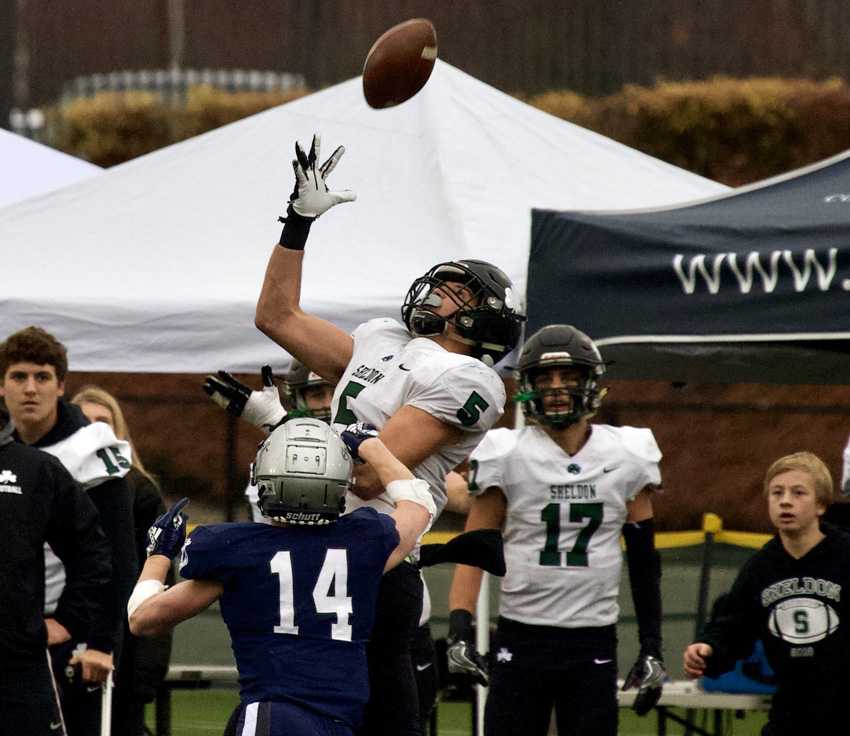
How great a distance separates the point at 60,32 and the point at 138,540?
13.3 metres

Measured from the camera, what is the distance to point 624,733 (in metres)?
8.63

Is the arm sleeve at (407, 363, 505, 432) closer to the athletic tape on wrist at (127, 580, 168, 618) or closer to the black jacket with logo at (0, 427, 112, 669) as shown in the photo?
the athletic tape on wrist at (127, 580, 168, 618)

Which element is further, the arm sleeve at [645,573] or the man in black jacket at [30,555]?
the arm sleeve at [645,573]

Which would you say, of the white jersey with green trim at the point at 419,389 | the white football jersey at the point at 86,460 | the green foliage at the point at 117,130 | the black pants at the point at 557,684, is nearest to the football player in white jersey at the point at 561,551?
the black pants at the point at 557,684

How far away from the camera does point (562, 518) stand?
17.6 ft

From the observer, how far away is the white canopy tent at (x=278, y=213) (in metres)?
6.41

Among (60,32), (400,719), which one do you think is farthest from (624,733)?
(60,32)

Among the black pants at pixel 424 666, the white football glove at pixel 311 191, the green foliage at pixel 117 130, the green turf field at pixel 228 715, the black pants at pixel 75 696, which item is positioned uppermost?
the green foliage at pixel 117 130

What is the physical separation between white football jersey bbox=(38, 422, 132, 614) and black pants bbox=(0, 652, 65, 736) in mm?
631

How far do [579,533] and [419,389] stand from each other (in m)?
1.37

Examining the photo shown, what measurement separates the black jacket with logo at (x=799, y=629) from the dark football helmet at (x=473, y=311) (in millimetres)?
1690

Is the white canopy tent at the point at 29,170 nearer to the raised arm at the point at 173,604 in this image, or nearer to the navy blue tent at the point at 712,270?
the navy blue tent at the point at 712,270

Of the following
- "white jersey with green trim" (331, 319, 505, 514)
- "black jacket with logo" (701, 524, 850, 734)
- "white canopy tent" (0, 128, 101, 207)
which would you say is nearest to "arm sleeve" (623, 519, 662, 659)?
"black jacket with logo" (701, 524, 850, 734)

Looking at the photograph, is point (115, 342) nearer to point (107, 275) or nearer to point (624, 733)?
point (107, 275)
